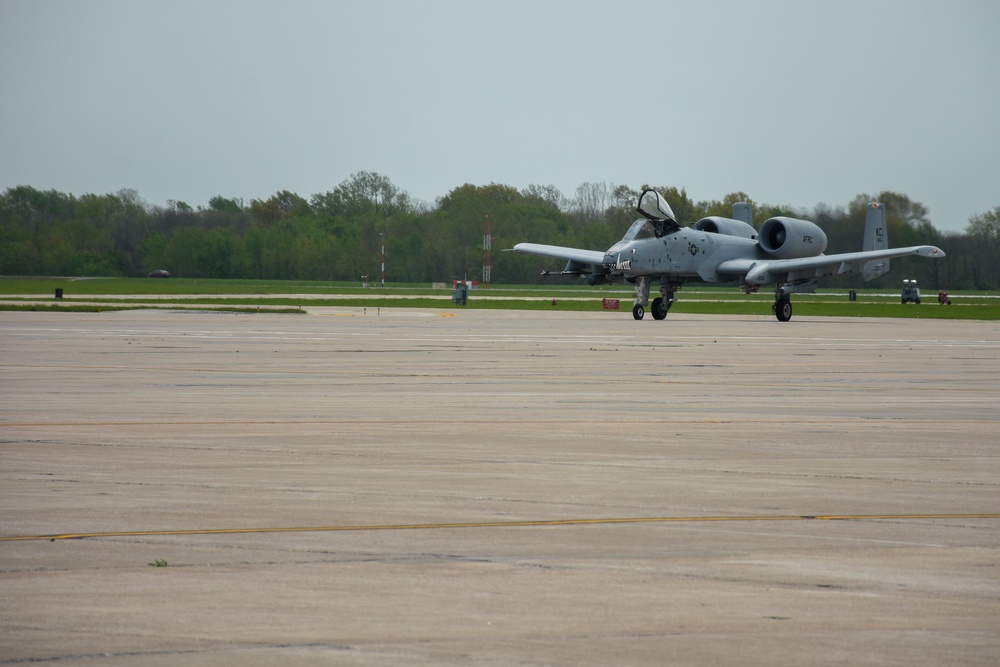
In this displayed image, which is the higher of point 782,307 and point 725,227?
point 725,227

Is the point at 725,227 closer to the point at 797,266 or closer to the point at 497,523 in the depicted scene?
Result: the point at 797,266

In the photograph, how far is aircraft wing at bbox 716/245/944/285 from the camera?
45.8 metres

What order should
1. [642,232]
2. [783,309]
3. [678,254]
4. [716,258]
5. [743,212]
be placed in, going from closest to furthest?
[642,232] → [678,254] → [783,309] → [716,258] → [743,212]

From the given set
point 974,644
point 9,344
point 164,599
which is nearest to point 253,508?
point 164,599

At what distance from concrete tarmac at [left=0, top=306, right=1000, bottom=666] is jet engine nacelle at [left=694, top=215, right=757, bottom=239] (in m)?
30.8

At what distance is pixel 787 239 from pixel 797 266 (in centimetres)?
229

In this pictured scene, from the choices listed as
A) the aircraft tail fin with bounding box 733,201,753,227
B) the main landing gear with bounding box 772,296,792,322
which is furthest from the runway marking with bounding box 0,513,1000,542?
the aircraft tail fin with bounding box 733,201,753,227

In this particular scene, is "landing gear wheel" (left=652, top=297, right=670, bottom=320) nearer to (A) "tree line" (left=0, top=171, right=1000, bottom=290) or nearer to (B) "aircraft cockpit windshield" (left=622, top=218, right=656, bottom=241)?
(B) "aircraft cockpit windshield" (left=622, top=218, right=656, bottom=241)

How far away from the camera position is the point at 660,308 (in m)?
44.4

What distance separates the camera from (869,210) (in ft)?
174

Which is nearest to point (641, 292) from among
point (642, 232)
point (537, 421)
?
point (642, 232)

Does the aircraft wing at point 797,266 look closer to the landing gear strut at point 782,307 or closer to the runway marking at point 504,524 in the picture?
the landing gear strut at point 782,307

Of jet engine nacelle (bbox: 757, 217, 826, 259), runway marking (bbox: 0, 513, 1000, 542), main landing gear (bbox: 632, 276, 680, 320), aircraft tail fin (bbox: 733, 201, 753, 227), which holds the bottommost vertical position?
runway marking (bbox: 0, 513, 1000, 542)

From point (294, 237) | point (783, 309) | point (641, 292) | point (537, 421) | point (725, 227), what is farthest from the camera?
point (294, 237)
